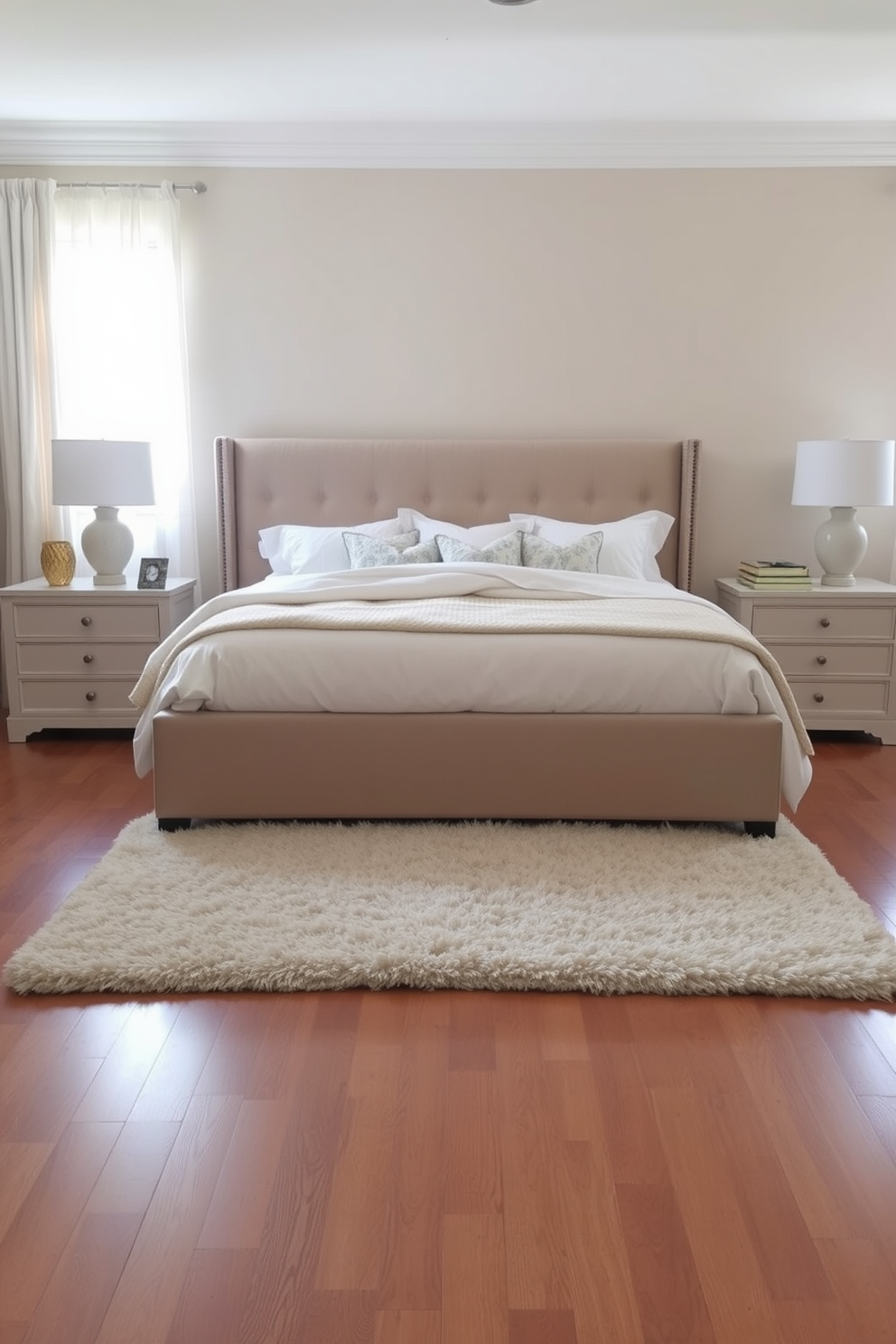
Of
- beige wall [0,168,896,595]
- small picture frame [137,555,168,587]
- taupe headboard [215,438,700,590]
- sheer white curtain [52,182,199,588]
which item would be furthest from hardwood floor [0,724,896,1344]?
beige wall [0,168,896,595]

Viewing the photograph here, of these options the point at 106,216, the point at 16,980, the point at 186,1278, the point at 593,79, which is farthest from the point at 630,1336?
the point at 106,216

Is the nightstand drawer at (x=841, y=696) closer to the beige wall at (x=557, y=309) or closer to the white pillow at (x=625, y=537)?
the white pillow at (x=625, y=537)

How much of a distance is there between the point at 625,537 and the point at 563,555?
37cm

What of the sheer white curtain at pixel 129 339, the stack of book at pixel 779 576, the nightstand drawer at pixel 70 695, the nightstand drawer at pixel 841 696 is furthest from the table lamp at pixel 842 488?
the nightstand drawer at pixel 70 695

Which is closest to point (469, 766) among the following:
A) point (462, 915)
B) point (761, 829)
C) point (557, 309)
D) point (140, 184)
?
point (462, 915)

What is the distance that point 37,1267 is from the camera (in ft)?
4.73

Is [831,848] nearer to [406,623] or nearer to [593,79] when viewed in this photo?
[406,623]

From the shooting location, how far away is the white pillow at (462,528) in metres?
4.29

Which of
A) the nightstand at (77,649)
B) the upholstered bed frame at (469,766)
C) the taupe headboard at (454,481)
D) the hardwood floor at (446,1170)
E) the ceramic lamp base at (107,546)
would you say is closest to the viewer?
the hardwood floor at (446,1170)

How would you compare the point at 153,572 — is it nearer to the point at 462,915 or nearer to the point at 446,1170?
the point at 462,915

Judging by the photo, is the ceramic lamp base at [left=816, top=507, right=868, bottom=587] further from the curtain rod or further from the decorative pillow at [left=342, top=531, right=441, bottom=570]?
the curtain rod

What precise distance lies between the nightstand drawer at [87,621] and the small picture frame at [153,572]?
13 cm

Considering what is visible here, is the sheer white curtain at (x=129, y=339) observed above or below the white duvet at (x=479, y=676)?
above

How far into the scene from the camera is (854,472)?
420 centimetres
